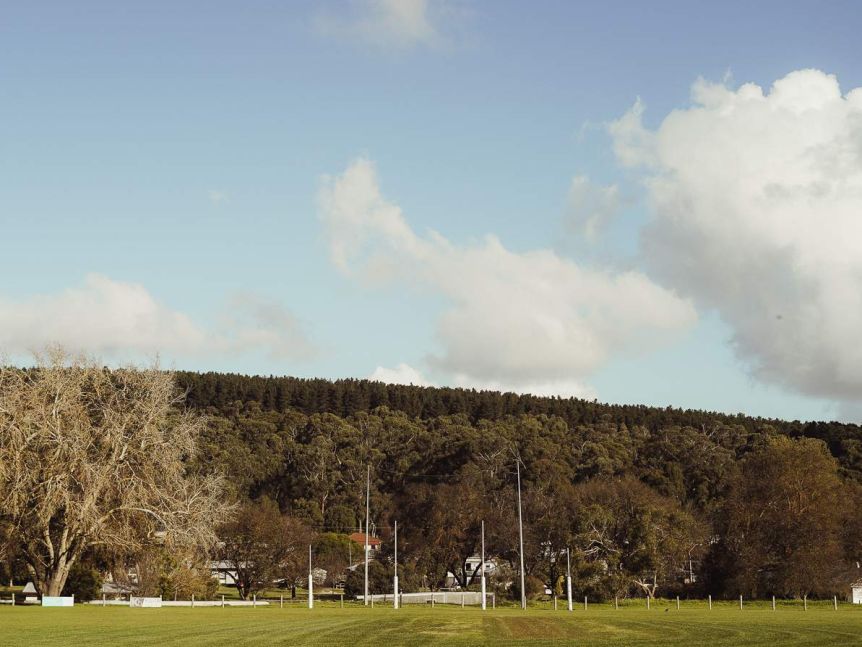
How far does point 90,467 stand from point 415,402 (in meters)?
117

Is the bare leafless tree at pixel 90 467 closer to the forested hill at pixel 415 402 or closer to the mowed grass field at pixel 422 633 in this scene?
the mowed grass field at pixel 422 633

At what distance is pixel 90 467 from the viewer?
58.9 m

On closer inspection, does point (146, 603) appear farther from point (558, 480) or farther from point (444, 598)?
point (558, 480)

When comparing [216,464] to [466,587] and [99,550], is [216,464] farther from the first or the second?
[99,550]

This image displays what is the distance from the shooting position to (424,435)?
13438cm

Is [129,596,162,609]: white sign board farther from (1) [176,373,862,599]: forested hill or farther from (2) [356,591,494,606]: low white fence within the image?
(1) [176,373,862,599]: forested hill

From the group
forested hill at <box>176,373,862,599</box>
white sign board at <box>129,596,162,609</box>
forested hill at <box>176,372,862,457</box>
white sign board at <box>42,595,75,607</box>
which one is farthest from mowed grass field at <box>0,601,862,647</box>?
forested hill at <box>176,372,862,457</box>

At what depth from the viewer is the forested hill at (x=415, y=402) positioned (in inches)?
6486

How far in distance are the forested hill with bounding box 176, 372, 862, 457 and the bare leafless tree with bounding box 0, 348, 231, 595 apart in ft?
315

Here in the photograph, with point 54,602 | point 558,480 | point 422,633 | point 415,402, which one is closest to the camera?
point 422,633

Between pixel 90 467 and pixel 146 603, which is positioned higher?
pixel 90 467

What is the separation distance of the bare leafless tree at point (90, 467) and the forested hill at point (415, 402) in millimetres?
96146

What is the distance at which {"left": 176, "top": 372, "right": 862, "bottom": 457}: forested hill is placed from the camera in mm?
164750

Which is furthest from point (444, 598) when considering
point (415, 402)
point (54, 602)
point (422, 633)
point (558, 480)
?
point (415, 402)
